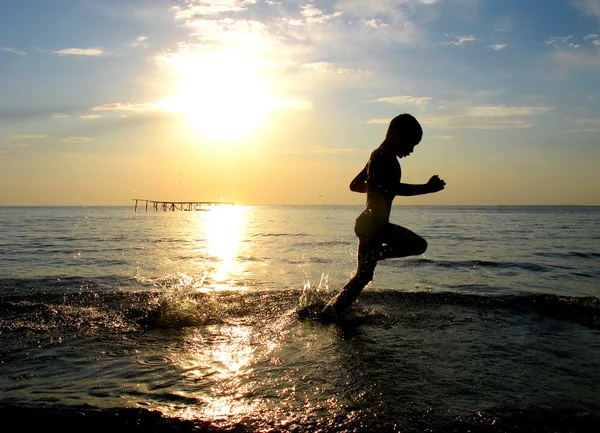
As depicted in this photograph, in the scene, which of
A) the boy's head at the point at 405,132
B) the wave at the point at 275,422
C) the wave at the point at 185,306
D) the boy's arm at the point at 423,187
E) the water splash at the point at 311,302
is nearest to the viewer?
the wave at the point at 275,422

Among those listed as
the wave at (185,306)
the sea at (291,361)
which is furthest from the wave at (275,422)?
the wave at (185,306)

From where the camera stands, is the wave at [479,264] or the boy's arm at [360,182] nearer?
the boy's arm at [360,182]

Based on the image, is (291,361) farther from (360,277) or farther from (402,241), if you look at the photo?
(402,241)

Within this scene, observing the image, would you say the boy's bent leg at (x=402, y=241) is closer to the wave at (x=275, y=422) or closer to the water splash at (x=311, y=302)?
the water splash at (x=311, y=302)

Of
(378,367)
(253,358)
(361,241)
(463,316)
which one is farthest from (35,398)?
(463,316)

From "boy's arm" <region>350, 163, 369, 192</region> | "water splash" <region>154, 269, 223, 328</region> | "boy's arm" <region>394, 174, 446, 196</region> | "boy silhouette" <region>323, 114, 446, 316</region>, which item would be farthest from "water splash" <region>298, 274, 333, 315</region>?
"boy's arm" <region>394, 174, 446, 196</region>

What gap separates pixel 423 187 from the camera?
5.09 m

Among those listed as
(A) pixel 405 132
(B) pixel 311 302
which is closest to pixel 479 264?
(B) pixel 311 302

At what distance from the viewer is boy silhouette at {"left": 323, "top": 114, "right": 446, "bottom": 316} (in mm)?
5215

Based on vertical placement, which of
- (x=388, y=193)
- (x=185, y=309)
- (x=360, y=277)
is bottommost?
(x=185, y=309)

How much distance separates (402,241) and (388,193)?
590 mm

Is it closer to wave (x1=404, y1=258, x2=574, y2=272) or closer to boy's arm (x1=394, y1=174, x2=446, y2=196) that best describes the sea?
boy's arm (x1=394, y1=174, x2=446, y2=196)

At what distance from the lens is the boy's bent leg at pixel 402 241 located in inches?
206

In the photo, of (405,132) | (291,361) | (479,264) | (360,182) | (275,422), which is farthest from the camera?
(479,264)
